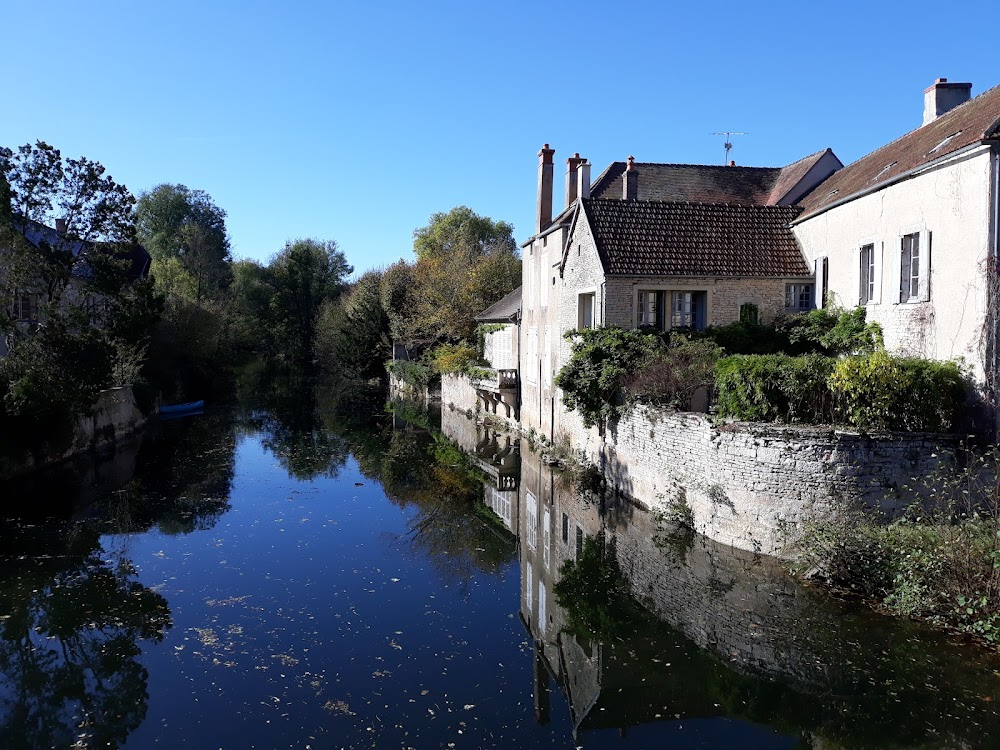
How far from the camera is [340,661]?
9438 millimetres

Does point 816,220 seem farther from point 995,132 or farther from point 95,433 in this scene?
point 95,433

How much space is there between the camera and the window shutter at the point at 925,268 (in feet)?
47.1

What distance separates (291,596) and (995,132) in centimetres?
1389

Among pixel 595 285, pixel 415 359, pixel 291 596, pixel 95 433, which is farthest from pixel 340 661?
pixel 415 359

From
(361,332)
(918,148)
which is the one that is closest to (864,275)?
(918,148)

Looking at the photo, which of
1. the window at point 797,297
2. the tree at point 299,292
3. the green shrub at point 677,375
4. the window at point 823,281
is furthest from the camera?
the tree at point 299,292

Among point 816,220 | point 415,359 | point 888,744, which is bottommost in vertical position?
point 888,744

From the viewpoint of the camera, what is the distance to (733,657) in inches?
379

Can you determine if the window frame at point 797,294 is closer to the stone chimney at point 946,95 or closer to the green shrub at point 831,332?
the green shrub at point 831,332

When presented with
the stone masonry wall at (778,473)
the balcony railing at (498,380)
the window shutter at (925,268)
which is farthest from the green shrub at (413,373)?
the window shutter at (925,268)

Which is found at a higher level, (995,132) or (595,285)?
(995,132)

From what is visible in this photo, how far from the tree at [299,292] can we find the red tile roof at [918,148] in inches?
2025

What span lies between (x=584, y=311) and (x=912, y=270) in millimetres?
8859

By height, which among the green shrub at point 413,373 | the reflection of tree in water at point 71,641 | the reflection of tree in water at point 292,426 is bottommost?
the reflection of tree in water at point 71,641
